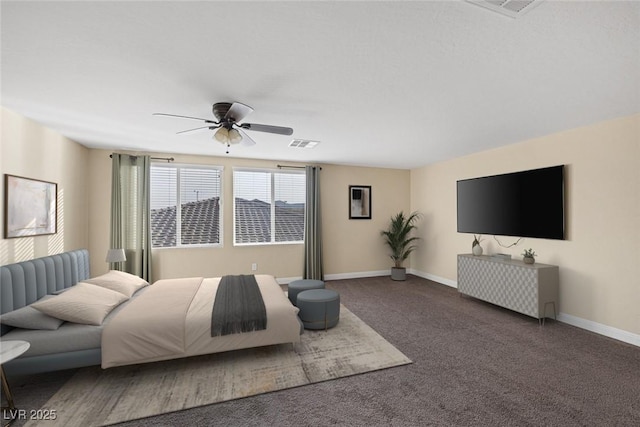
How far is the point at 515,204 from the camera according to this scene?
407 cm

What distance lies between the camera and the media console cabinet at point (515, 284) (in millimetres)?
3443

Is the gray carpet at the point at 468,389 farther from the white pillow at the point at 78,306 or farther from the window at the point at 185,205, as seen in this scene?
the window at the point at 185,205

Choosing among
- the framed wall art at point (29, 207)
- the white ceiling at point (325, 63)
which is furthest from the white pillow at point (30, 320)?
the white ceiling at point (325, 63)

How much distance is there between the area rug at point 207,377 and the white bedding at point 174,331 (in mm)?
196

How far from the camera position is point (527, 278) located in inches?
139

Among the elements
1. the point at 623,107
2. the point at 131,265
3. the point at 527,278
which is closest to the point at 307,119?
the point at 623,107

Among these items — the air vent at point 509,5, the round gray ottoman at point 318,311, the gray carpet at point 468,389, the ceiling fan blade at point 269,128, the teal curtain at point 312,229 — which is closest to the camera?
the air vent at point 509,5

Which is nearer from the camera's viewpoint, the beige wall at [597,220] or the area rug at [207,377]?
the area rug at [207,377]

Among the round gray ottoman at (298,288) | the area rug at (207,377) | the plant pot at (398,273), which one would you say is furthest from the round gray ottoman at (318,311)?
the plant pot at (398,273)

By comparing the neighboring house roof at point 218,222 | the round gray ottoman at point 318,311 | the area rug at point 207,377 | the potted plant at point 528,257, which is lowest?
the area rug at point 207,377

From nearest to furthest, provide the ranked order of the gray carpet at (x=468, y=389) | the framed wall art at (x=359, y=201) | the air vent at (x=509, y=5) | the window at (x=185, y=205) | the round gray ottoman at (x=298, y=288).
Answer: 1. the air vent at (x=509, y=5)
2. the gray carpet at (x=468, y=389)
3. the round gray ottoman at (x=298, y=288)
4. the window at (x=185, y=205)
5. the framed wall art at (x=359, y=201)

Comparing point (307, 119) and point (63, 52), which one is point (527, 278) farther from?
point (63, 52)

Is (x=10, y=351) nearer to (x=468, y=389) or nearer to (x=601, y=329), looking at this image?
(x=468, y=389)

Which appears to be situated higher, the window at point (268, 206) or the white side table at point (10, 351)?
the window at point (268, 206)
